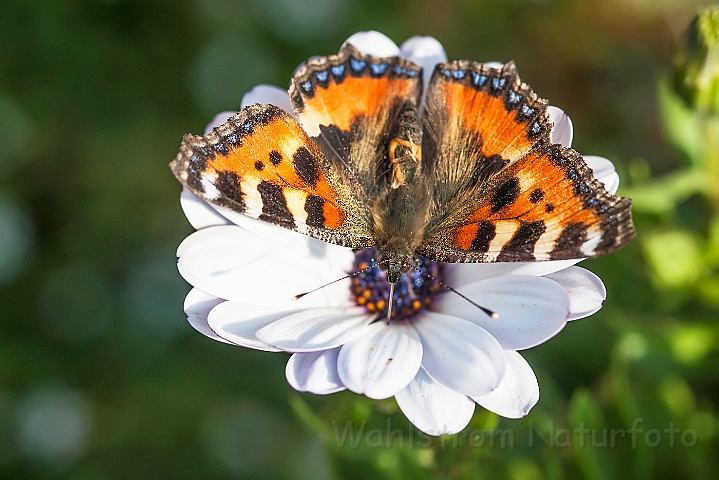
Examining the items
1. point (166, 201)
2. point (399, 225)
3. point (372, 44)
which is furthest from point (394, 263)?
point (166, 201)

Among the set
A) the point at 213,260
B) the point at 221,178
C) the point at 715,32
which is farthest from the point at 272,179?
the point at 715,32

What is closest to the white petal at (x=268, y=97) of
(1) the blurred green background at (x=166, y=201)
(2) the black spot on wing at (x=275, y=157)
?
(2) the black spot on wing at (x=275, y=157)

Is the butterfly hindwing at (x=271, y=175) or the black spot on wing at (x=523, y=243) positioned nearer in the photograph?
the black spot on wing at (x=523, y=243)

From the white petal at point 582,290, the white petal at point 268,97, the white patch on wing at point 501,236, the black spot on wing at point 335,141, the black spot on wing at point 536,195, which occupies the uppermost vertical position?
the white petal at point 268,97

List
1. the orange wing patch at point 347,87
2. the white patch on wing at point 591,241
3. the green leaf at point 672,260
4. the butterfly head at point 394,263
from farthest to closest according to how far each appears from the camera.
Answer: the green leaf at point 672,260, the orange wing patch at point 347,87, the butterfly head at point 394,263, the white patch on wing at point 591,241

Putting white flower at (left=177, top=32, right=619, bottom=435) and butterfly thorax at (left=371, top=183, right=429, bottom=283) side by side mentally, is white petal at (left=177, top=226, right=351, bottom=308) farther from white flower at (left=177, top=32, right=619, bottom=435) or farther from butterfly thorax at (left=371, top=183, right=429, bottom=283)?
butterfly thorax at (left=371, top=183, right=429, bottom=283)

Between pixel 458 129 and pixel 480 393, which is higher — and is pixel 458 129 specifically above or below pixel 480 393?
above

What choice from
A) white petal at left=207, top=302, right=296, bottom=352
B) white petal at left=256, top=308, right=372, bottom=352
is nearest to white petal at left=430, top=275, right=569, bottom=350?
white petal at left=256, top=308, right=372, bottom=352

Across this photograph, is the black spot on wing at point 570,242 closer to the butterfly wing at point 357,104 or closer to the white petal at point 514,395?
the white petal at point 514,395

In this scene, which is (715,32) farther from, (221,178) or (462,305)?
(221,178)
